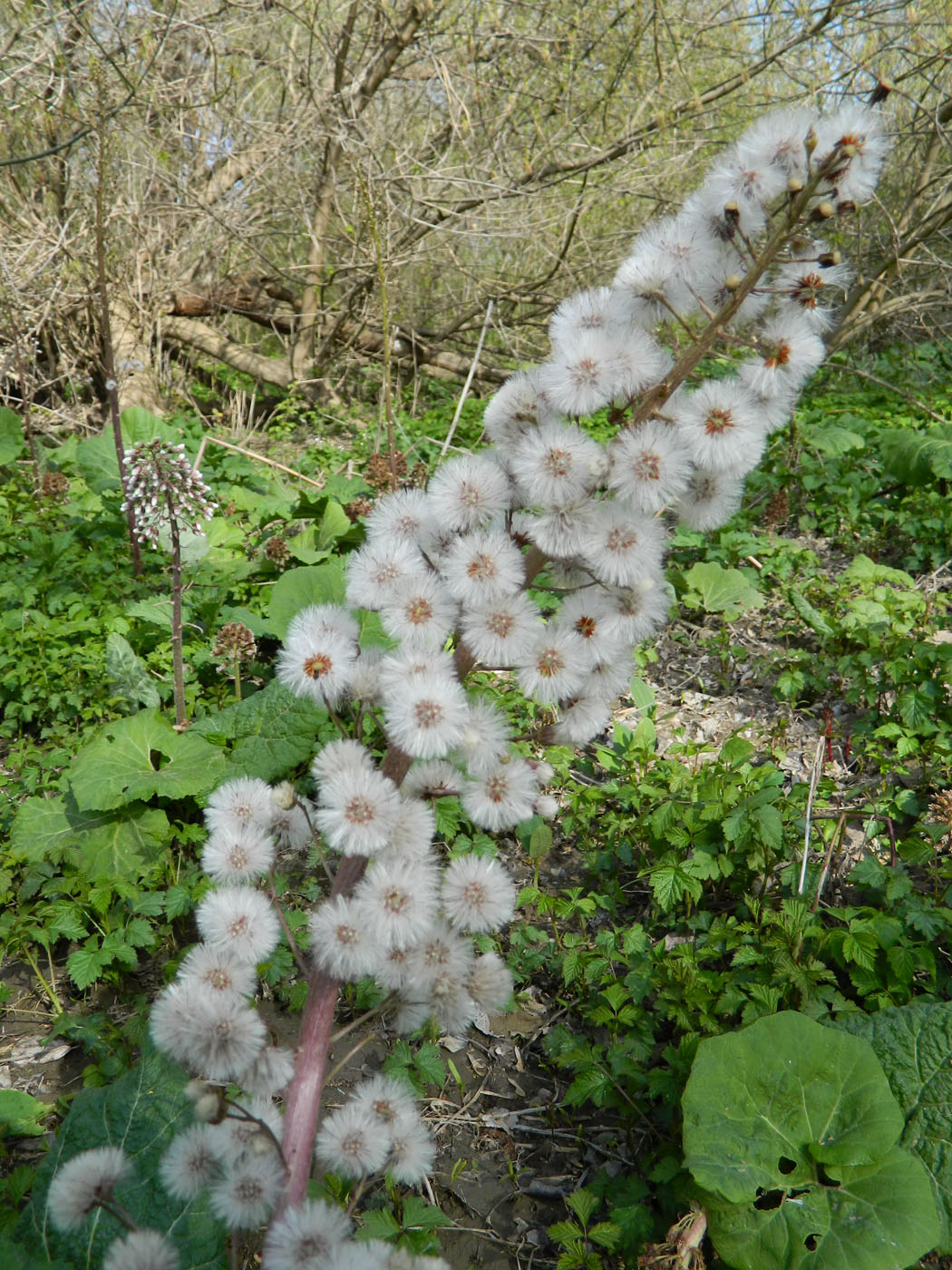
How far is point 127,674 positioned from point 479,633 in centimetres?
207

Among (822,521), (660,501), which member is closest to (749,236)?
(660,501)

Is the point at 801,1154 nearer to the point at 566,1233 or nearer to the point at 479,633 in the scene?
the point at 566,1233

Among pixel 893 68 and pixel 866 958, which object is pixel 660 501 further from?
pixel 893 68

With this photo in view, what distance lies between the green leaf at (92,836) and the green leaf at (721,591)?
240 centimetres

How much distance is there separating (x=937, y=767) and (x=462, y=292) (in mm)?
5656

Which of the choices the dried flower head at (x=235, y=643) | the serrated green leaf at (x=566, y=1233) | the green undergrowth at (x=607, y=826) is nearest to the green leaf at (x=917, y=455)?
the green undergrowth at (x=607, y=826)

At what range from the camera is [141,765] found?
269 cm

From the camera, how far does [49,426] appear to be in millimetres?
5930

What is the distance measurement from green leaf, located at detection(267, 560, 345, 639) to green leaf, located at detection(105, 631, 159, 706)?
50 cm

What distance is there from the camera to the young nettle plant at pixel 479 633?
52.7 inches

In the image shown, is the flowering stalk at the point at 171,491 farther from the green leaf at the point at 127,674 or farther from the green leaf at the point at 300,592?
the green leaf at the point at 300,592

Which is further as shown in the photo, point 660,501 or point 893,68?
point 893,68

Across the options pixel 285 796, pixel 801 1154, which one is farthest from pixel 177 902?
pixel 801 1154

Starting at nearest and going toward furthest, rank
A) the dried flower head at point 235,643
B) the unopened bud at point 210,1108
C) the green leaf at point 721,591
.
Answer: the unopened bud at point 210,1108, the dried flower head at point 235,643, the green leaf at point 721,591
